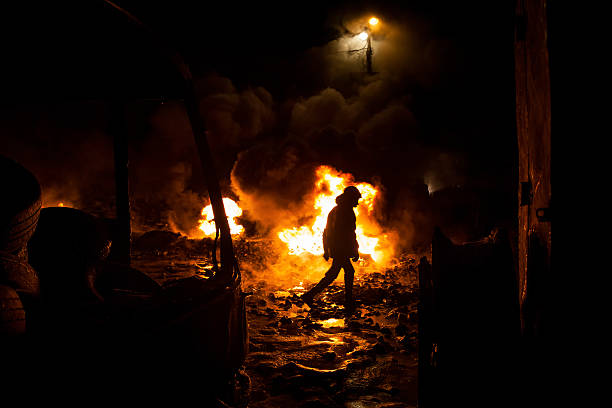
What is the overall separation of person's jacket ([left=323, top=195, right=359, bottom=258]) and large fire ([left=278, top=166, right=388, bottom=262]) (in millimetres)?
4297

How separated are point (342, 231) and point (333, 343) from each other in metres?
2.35

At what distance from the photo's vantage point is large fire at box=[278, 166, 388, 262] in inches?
485

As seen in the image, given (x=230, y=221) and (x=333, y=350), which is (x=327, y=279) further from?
(x=230, y=221)

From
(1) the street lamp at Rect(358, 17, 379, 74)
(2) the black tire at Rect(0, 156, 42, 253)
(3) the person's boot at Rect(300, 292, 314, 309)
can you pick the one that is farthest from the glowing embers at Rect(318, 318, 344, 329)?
(1) the street lamp at Rect(358, 17, 379, 74)

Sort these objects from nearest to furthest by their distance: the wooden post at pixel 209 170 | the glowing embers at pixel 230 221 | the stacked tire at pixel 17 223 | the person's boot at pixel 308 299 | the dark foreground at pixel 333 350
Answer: the stacked tire at pixel 17 223, the wooden post at pixel 209 170, the dark foreground at pixel 333 350, the person's boot at pixel 308 299, the glowing embers at pixel 230 221

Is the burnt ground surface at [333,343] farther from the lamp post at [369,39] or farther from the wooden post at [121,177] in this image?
the lamp post at [369,39]

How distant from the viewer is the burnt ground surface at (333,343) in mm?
4398

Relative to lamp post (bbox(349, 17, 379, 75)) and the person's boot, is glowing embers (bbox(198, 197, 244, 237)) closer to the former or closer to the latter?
the person's boot

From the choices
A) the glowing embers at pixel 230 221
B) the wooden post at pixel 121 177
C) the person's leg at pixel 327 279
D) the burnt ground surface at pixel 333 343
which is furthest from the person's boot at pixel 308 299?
the glowing embers at pixel 230 221

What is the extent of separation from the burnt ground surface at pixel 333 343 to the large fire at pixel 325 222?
197 centimetres

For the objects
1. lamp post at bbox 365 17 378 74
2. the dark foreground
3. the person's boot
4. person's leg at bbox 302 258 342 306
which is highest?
lamp post at bbox 365 17 378 74

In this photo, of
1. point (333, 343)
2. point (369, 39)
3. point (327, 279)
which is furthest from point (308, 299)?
point (369, 39)

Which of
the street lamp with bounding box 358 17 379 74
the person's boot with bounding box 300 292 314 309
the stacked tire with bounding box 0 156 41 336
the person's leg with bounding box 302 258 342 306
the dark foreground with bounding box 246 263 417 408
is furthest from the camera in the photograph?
the street lamp with bounding box 358 17 379 74

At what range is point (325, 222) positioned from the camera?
43.0 feet
